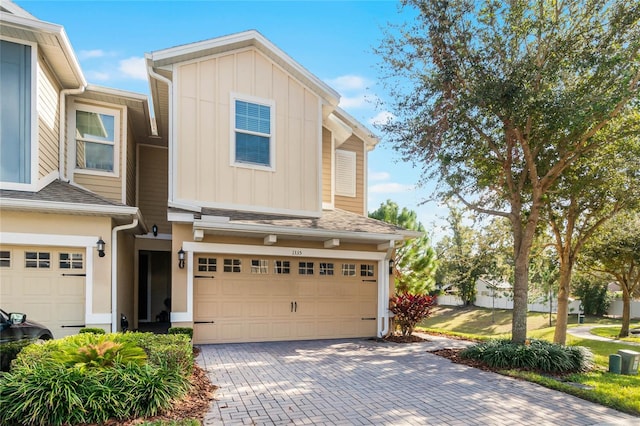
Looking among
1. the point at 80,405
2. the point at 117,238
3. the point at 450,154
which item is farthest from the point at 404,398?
the point at 117,238

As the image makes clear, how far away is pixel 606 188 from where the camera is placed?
10.9 metres

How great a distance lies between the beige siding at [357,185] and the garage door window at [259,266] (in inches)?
156

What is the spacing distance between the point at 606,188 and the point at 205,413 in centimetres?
1153

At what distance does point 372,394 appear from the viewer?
19.3ft

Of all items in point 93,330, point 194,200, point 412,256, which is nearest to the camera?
point 93,330

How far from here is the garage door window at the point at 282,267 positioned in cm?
1027

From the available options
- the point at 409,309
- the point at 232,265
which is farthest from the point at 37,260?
the point at 409,309

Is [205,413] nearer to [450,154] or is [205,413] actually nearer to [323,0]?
[450,154]

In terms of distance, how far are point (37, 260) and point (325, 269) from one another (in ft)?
21.5

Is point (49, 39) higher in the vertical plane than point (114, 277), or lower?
higher

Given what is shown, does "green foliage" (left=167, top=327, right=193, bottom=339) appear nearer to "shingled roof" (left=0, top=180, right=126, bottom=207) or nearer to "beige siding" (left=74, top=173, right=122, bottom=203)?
"shingled roof" (left=0, top=180, right=126, bottom=207)

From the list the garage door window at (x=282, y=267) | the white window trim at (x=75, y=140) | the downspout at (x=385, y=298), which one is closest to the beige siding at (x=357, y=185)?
the downspout at (x=385, y=298)

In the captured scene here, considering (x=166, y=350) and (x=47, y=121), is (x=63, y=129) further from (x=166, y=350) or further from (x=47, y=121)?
(x=166, y=350)

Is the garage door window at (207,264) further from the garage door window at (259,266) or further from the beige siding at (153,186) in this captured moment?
the beige siding at (153,186)
